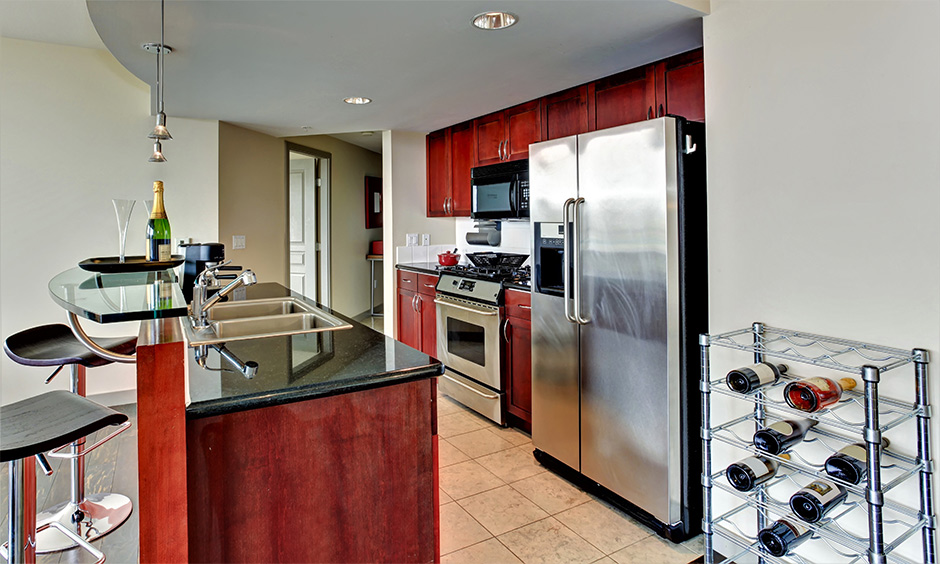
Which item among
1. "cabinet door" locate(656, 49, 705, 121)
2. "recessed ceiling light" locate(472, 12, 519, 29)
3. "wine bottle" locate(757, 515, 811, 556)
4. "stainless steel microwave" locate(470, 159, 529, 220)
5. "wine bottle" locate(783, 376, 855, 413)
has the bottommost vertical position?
"wine bottle" locate(757, 515, 811, 556)

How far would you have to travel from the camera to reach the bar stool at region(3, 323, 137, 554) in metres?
2.01

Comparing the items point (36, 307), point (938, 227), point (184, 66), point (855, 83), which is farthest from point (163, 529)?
point (36, 307)

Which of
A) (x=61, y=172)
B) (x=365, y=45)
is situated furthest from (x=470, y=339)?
(x=61, y=172)

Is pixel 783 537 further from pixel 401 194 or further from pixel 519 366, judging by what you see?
pixel 401 194

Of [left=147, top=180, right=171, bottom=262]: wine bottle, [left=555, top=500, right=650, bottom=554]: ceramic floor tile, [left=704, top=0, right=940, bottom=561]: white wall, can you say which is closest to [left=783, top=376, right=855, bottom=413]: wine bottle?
[left=704, top=0, right=940, bottom=561]: white wall

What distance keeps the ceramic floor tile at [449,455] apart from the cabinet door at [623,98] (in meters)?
2.00

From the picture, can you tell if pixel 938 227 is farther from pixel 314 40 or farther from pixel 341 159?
pixel 341 159

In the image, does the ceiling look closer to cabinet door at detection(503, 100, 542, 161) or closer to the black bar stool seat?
cabinet door at detection(503, 100, 542, 161)

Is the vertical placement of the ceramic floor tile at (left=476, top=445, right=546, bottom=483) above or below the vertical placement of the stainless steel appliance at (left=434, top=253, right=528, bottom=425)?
below

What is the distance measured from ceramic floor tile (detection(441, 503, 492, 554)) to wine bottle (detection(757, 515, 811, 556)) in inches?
41.0

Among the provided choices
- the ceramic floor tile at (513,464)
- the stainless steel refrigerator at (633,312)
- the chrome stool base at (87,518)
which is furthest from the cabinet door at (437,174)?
the chrome stool base at (87,518)

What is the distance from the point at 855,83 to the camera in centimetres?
159

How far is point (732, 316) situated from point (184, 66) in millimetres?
2800

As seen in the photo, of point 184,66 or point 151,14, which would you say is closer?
point 151,14
